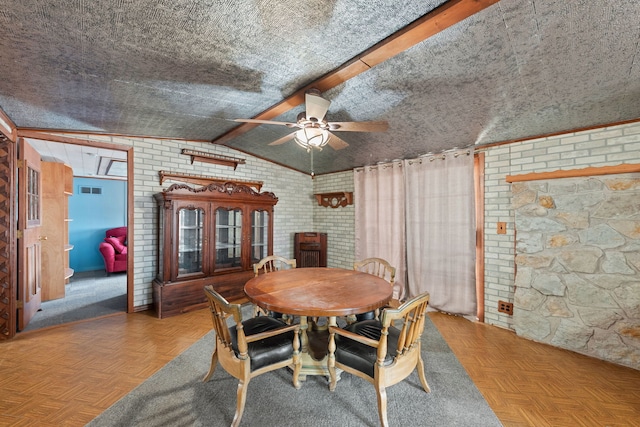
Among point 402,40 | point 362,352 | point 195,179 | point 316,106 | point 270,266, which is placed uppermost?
point 402,40

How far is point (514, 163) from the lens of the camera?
289 centimetres

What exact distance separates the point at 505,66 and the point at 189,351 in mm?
3413

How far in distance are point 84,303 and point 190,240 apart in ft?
6.13

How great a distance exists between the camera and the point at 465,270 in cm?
322

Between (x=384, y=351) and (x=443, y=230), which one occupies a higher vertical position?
(x=443, y=230)

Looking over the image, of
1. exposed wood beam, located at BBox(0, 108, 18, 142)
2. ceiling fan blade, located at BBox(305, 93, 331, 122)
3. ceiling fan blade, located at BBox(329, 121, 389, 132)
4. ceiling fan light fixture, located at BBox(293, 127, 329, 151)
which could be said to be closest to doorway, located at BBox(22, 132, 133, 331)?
exposed wood beam, located at BBox(0, 108, 18, 142)

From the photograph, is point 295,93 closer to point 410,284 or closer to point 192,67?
point 192,67

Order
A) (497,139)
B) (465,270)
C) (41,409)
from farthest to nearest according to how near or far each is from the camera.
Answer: (465,270), (497,139), (41,409)

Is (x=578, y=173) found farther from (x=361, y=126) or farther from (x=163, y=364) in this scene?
(x=163, y=364)

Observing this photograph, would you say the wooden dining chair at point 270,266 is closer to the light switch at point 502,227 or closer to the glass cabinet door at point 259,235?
the glass cabinet door at point 259,235

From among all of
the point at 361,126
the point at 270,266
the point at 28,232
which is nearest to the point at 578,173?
the point at 361,126

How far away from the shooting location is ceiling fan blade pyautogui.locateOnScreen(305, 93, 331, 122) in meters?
1.89

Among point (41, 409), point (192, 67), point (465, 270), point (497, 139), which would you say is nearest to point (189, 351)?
point (41, 409)

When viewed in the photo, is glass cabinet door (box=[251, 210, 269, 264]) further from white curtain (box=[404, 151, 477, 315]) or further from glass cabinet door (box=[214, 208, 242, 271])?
white curtain (box=[404, 151, 477, 315])
